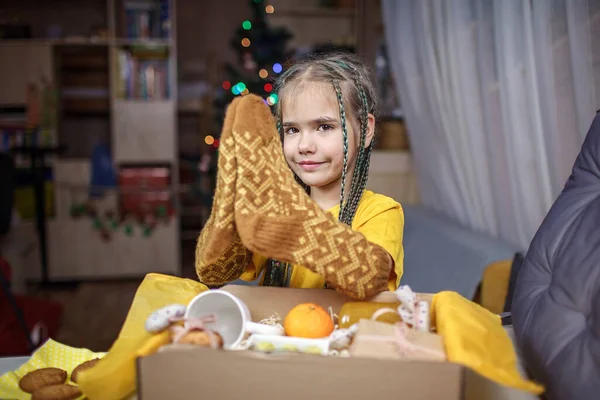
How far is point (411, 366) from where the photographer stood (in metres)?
0.52

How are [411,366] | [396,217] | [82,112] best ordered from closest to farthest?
[411,366], [396,217], [82,112]

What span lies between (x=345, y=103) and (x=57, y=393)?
612mm

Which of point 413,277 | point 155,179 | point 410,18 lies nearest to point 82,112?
point 155,179

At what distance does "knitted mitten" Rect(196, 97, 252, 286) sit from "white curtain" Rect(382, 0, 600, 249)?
92 cm

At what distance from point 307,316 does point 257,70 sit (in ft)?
9.64

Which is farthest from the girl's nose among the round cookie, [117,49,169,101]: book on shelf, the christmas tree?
[117,49,169,101]: book on shelf

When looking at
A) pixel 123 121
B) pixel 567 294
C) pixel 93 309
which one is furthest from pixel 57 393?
pixel 123 121

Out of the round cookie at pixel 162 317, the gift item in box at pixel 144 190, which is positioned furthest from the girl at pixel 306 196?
the gift item in box at pixel 144 190

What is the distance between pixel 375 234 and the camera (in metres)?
→ 0.94

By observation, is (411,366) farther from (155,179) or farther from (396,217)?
(155,179)

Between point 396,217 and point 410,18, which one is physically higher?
point 410,18

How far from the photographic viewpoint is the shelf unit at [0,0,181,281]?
3887 millimetres

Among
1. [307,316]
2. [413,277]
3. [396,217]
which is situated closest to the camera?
[307,316]

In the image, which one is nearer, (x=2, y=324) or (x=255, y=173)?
(x=255, y=173)
